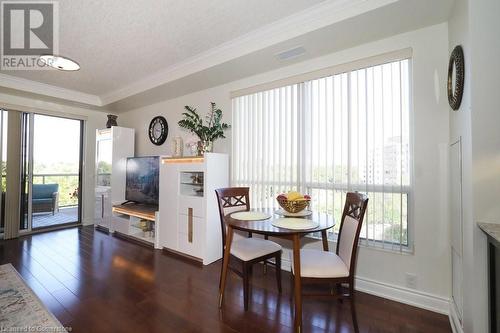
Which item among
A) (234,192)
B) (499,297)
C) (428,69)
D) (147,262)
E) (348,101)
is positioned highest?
(428,69)

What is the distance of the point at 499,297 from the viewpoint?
1.17m

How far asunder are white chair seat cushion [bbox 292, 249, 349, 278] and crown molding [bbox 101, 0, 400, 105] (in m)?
1.94

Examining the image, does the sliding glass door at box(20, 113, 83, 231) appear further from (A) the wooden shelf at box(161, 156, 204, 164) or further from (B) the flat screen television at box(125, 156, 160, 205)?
(A) the wooden shelf at box(161, 156, 204, 164)

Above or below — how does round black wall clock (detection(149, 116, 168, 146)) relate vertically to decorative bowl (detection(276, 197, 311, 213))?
above

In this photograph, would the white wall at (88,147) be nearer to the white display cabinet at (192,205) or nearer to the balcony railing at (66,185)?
the balcony railing at (66,185)

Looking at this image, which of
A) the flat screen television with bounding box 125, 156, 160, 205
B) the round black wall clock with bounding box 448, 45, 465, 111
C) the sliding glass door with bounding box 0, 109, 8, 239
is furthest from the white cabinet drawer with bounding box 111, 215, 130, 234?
the round black wall clock with bounding box 448, 45, 465, 111

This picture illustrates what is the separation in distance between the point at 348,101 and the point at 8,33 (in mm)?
3534

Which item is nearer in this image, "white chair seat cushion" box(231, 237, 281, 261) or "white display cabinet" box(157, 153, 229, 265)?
"white chair seat cushion" box(231, 237, 281, 261)

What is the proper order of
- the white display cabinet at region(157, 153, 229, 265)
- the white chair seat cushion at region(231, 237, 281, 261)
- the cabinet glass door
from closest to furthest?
the white chair seat cushion at region(231, 237, 281, 261)
the white display cabinet at region(157, 153, 229, 265)
the cabinet glass door

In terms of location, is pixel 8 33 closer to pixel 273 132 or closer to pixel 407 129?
pixel 273 132

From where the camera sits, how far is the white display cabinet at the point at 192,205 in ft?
9.74

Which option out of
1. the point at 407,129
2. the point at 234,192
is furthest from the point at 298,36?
the point at 234,192

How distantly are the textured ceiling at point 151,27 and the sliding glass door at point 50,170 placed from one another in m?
1.98

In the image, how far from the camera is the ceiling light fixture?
278 centimetres
